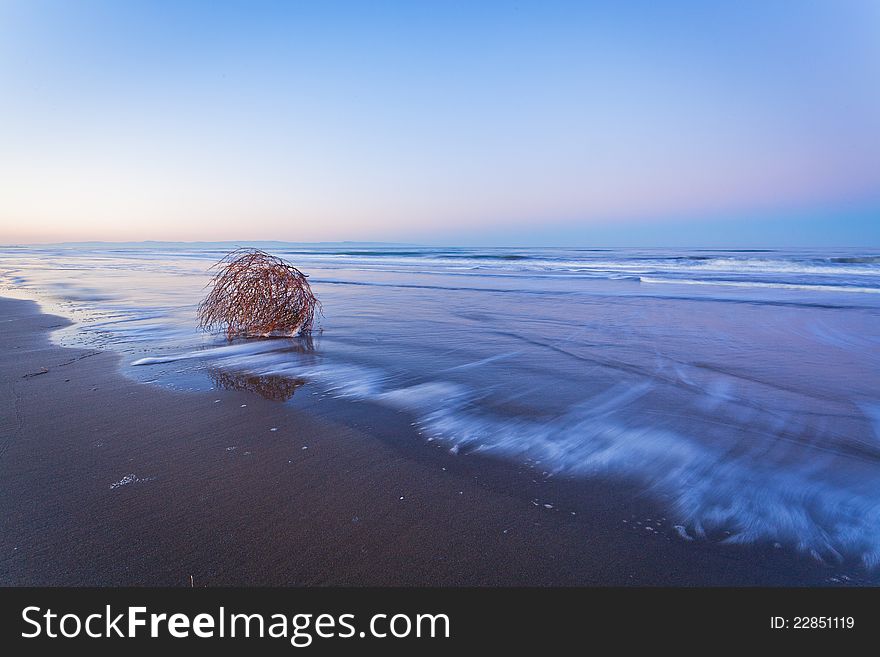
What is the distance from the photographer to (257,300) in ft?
24.1

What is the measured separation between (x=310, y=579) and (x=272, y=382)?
3.20 meters

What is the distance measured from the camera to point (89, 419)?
379 cm

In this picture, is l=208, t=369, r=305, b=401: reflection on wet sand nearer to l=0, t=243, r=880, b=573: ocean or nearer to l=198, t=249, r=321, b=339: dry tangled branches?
l=0, t=243, r=880, b=573: ocean

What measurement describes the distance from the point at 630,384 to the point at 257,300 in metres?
5.42

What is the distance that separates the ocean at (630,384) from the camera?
272 centimetres

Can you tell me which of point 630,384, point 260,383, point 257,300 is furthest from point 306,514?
point 257,300

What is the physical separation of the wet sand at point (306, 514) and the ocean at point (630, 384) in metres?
0.25

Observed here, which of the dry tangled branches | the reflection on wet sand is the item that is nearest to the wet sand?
the reflection on wet sand

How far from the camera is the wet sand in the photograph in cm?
206

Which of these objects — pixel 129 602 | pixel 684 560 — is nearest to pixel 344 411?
pixel 129 602

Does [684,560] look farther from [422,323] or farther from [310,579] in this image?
[422,323]

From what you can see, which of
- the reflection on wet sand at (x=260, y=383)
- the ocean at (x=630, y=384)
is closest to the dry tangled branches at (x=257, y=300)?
the ocean at (x=630, y=384)

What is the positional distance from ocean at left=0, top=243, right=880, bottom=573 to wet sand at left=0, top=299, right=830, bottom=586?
9.9 inches

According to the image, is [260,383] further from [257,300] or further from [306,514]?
[257,300]
